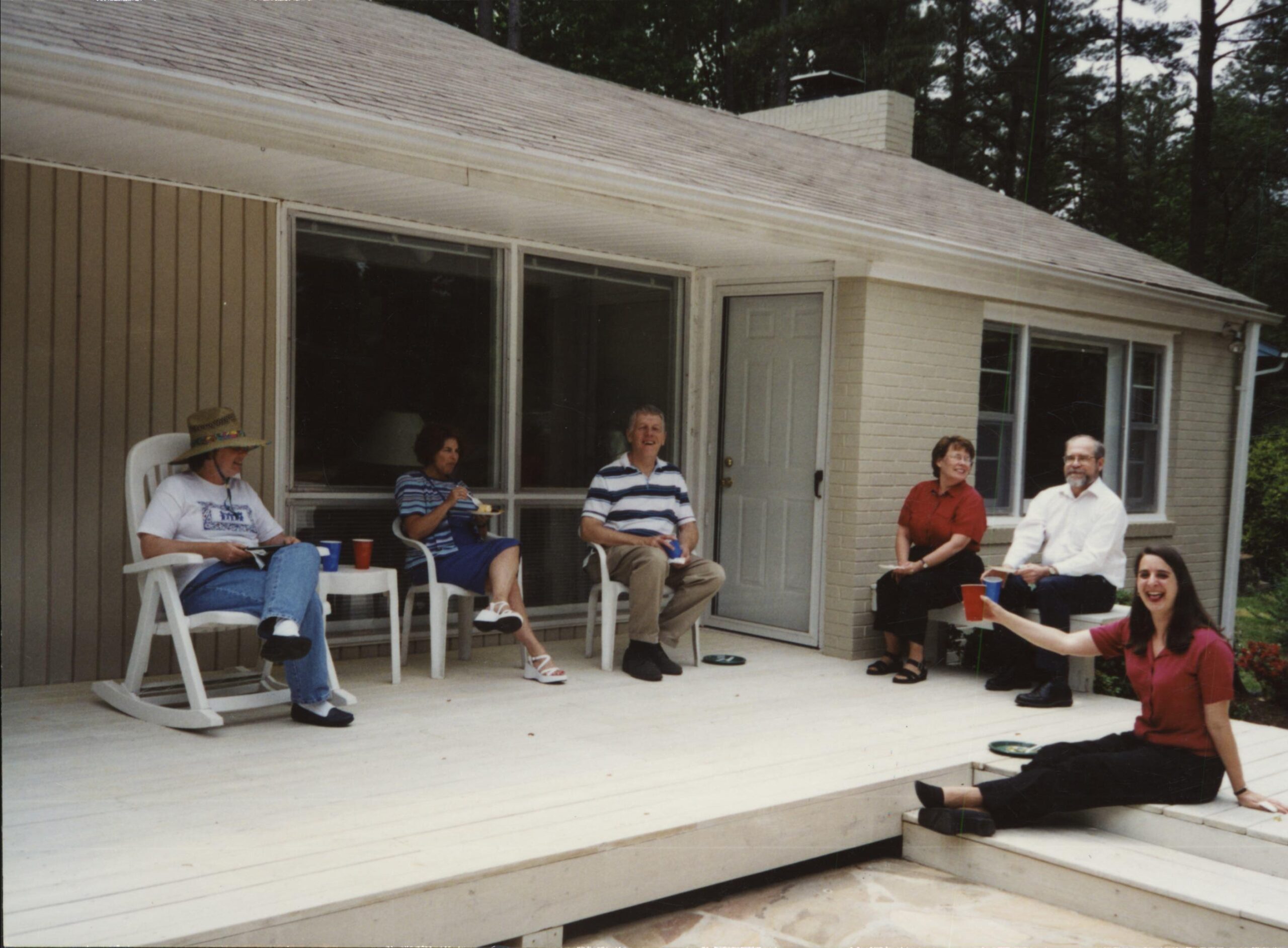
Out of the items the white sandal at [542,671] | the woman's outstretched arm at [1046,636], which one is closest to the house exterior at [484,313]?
the white sandal at [542,671]

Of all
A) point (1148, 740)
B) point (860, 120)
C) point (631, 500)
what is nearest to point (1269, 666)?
point (1148, 740)

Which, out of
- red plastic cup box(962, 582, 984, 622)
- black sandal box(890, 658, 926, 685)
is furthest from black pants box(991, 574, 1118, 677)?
red plastic cup box(962, 582, 984, 622)

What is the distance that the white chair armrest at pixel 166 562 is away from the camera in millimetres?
4066

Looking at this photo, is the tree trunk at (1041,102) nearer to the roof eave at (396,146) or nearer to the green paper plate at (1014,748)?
the roof eave at (396,146)

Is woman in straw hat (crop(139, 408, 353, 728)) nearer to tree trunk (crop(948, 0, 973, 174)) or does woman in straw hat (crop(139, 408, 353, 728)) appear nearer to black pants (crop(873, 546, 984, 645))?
black pants (crop(873, 546, 984, 645))

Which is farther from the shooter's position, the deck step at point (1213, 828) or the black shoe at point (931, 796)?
the black shoe at point (931, 796)

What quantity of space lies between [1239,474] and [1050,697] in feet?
16.0

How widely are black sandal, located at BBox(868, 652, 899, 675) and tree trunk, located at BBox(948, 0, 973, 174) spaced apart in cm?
1361

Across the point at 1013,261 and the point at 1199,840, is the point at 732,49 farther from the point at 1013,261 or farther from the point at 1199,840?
the point at 1199,840

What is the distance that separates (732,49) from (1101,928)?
1630cm

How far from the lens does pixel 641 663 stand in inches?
216

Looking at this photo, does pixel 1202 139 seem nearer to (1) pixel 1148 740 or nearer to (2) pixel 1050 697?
(2) pixel 1050 697

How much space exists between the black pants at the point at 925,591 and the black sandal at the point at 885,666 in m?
0.13

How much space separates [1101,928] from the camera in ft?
11.2
